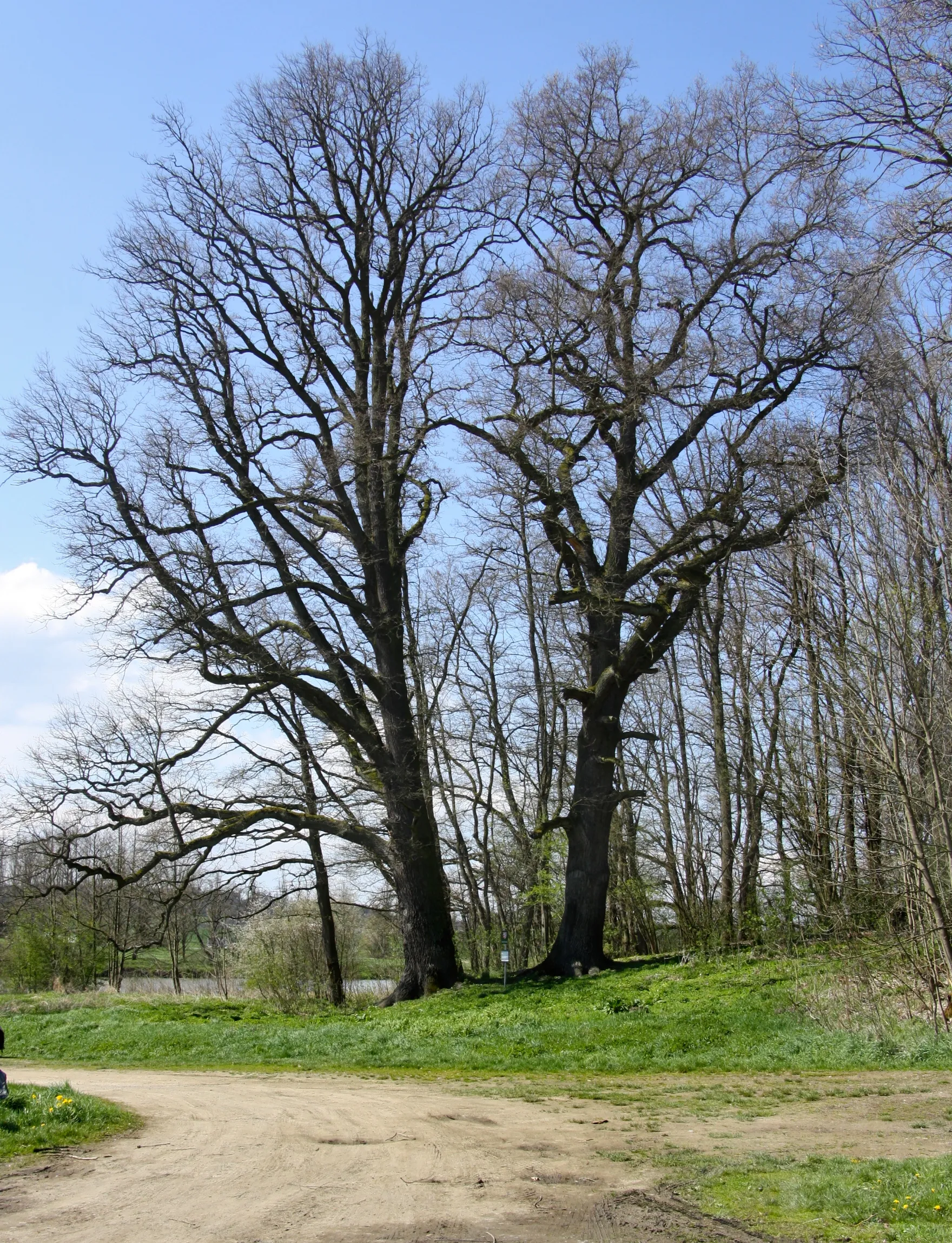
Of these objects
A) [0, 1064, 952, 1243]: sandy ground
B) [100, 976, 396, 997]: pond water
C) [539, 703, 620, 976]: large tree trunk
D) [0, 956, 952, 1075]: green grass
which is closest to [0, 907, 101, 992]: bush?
[100, 976, 396, 997]: pond water

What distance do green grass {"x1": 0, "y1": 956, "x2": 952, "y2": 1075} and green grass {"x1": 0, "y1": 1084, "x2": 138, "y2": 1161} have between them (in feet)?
15.3

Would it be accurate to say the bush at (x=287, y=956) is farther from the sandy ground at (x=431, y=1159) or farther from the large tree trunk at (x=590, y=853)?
the sandy ground at (x=431, y=1159)

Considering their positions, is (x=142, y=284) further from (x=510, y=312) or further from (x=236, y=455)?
(x=510, y=312)

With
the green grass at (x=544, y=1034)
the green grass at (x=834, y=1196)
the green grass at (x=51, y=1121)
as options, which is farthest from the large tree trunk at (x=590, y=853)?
the green grass at (x=834, y=1196)

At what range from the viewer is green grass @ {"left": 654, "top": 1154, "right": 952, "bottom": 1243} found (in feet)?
17.1

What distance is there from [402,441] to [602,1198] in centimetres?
1589

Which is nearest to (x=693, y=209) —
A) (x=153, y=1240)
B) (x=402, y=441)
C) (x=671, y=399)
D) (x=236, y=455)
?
(x=671, y=399)

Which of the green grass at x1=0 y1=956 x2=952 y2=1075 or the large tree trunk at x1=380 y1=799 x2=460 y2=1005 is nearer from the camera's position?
the green grass at x1=0 y1=956 x2=952 y2=1075

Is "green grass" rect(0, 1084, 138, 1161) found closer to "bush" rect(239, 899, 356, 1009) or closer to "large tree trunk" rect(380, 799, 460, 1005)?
"large tree trunk" rect(380, 799, 460, 1005)

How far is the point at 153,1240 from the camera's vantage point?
5.25 m

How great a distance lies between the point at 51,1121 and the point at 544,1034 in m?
7.52

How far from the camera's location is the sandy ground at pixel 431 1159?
553cm

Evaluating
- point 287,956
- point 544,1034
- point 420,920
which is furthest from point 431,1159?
point 287,956

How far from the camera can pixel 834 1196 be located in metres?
5.71
